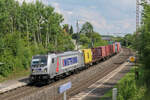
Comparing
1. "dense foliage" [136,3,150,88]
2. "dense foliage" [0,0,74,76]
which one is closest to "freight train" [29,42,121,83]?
"dense foliage" [0,0,74,76]

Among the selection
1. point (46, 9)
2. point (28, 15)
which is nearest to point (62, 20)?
point (46, 9)

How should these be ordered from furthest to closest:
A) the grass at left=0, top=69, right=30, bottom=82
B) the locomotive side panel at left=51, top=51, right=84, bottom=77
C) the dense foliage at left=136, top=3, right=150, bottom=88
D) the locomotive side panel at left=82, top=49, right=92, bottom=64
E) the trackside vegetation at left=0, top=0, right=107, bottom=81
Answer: the locomotive side panel at left=82, top=49, right=92, bottom=64 < the trackside vegetation at left=0, top=0, right=107, bottom=81 < the grass at left=0, top=69, right=30, bottom=82 < the locomotive side panel at left=51, top=51, right=84, bottom=77 < the dense foliage at left=136, top=3, right=150, bottom=88

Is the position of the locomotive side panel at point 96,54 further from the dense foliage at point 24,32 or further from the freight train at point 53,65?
the freight train at point 53,65

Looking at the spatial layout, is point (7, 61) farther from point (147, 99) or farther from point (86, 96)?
point (147, 99)

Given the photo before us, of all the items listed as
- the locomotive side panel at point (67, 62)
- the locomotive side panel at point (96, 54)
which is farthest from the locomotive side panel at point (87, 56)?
the locomotive side panel at point (96, 54)

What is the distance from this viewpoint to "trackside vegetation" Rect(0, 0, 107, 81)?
96.4 feet

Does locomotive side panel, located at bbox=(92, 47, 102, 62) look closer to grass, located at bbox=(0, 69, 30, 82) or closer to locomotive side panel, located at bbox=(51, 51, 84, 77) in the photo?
locomotive side panel, located at bbox=(51, 51, 84, 77)

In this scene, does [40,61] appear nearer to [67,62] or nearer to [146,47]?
[67,62]

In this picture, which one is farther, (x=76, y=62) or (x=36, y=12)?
(x=36, y=12)

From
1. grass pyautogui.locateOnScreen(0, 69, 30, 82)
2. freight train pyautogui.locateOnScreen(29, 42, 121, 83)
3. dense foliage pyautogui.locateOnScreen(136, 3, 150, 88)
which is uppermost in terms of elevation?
dense foliage pyautogui.locateOnScreen(136, 3, 150, 88)

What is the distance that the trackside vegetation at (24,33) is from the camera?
29.4 metres

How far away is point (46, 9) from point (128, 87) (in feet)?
144

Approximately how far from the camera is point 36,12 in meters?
50.5

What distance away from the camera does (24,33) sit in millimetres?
48531
